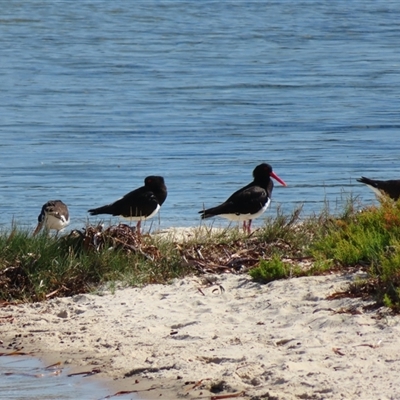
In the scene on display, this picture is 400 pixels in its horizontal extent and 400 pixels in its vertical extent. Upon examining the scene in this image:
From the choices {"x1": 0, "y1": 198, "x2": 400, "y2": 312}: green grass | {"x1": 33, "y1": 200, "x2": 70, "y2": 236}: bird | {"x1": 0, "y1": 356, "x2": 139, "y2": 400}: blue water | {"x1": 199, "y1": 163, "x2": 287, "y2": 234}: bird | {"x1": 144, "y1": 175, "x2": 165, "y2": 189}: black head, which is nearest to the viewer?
{"x1": 0, "y1": 356, "x2": 139, "y2": 400}: blue water

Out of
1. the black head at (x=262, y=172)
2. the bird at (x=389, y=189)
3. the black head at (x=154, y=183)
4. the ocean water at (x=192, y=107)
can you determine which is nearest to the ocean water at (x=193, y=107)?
the ocean water at (x=192, y=107)

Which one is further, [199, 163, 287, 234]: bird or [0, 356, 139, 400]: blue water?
A: [199, 163, 287, 234]: bird

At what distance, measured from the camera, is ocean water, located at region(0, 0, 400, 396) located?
1789 cm

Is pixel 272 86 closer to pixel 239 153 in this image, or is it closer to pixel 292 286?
pixel 239 153

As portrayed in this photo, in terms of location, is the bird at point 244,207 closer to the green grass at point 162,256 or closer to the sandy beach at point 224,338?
the green grass at point 162,256

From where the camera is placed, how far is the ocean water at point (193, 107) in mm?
17891

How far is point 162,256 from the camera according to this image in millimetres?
9883

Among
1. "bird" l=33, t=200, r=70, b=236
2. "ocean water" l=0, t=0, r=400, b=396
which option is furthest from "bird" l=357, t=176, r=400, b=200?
"bird" l=33, t=200, r=70, b=236

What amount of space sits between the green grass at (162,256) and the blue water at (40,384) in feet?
5.16

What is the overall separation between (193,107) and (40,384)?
20124mm

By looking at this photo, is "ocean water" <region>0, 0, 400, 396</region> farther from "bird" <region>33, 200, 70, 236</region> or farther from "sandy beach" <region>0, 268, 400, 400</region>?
"sandy beach" <region>0, 268, 400, 400</region>

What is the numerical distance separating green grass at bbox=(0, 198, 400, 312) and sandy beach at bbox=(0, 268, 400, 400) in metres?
0.23

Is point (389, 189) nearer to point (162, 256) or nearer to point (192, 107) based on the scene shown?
point (162, 256)

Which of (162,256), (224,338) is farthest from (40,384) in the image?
(162,256)
